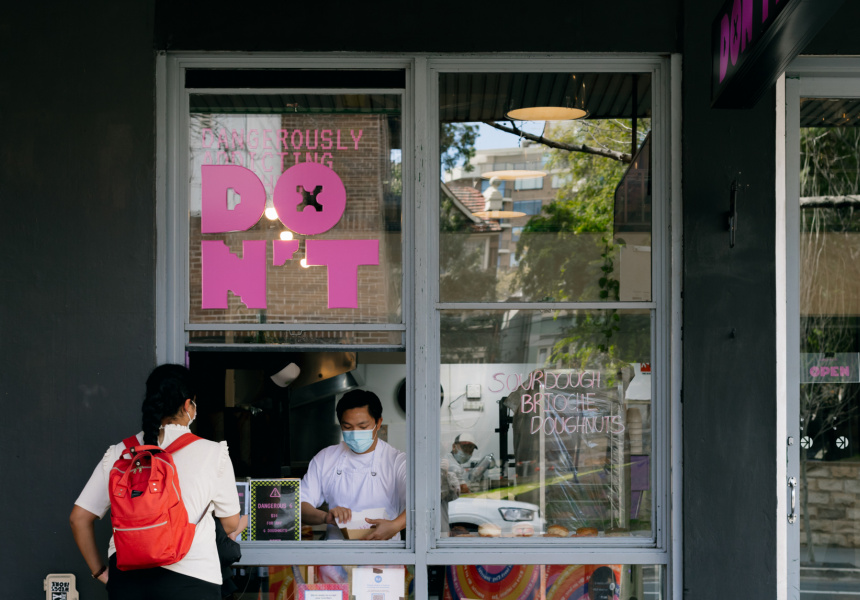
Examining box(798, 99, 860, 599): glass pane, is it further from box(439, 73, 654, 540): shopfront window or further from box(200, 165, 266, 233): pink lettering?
box(200, 165, 266, 233): pink lettering

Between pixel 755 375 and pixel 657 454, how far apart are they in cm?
60

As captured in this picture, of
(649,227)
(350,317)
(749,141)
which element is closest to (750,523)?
(649,227)

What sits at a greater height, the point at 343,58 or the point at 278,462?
the point at 343,58

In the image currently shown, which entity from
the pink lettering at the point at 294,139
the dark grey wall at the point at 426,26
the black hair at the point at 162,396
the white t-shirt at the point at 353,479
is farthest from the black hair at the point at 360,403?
the dark grey wall at the point at 426,26

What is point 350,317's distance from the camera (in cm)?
411

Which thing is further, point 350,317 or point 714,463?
point 350,317

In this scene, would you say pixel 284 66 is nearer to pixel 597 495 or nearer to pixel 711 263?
pixel 711 263

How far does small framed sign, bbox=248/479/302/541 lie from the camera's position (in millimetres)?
4066

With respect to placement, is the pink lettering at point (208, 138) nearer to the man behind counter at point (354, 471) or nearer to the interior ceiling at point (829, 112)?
the man behind counter at point (354, 471)

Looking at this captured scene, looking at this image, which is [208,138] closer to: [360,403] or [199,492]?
[360,403]

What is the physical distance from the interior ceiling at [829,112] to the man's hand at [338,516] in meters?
3.05

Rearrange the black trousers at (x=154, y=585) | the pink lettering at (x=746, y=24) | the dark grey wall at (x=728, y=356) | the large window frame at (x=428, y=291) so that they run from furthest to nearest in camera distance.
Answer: the large window frame at (x=428, y=291) → the dark grey wall at (x=728, y=356) → the black trousers at (x=154, y=585) → the pink lettering at (x=746, y=24)

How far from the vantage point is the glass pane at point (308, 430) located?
4094 millimetres

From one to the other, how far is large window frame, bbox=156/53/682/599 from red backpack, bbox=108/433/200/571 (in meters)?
0.96
